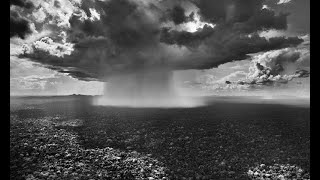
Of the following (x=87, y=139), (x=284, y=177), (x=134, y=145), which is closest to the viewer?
(x=284, y=177)

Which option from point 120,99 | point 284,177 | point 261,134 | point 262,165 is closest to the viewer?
point 284,177

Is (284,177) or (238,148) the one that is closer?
(284,177)

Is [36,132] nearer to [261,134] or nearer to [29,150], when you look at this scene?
[29,150]

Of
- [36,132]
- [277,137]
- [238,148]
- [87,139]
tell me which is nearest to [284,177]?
[238,148]

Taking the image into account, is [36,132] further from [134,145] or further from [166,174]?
[166,174]
